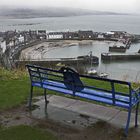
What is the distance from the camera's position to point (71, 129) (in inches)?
183

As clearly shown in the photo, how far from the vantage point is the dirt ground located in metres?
4.39

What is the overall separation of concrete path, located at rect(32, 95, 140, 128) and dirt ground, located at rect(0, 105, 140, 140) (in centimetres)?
18

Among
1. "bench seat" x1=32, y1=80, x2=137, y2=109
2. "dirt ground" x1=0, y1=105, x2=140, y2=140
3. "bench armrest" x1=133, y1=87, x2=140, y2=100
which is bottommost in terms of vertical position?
"dirt ground" x1=0, y1=105, x2=140, y2=140

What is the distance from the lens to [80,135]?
445cm

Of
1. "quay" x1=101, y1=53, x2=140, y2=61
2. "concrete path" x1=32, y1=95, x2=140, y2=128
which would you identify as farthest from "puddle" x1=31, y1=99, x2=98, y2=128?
"quay" x1=101, y1=53, x2=140, y2=61

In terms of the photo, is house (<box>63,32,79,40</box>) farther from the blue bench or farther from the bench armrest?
the bench armrest

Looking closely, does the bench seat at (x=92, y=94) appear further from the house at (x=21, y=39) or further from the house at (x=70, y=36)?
the house at (x=70, y=36)

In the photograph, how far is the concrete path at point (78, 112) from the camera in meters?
5.04

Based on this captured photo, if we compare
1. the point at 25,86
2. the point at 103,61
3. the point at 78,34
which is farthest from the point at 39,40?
the point at 25,86

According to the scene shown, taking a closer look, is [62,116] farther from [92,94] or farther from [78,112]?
[92,94]

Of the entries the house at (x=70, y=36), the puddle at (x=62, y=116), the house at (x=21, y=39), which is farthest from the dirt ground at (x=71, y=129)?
the house at (x=70, y=36)

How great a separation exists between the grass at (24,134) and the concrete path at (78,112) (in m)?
0.60

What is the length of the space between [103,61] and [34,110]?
49755mm

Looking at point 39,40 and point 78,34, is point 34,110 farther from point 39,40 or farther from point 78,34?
point 78,34
